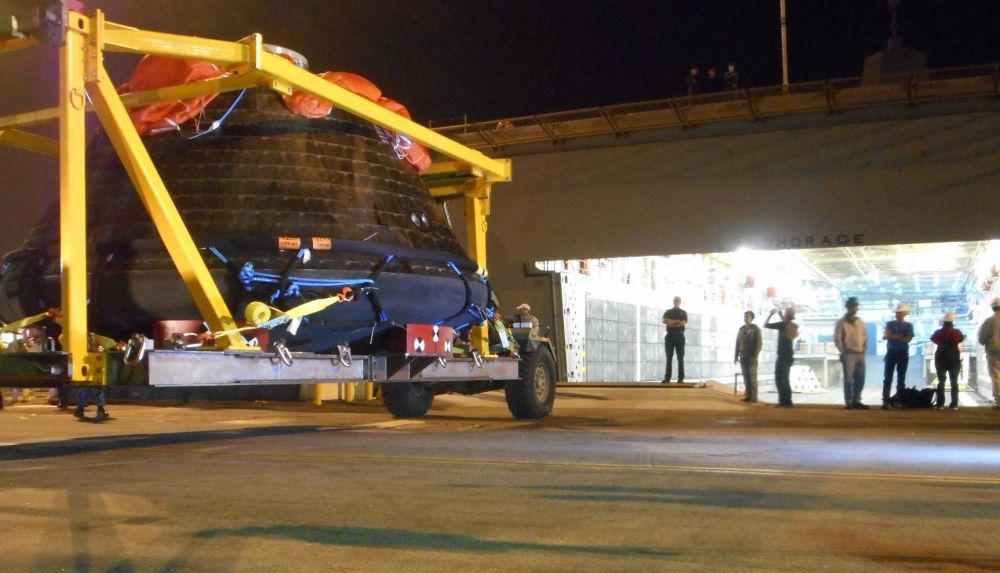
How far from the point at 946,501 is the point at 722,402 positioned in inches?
353

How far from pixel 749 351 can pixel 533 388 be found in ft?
15.1


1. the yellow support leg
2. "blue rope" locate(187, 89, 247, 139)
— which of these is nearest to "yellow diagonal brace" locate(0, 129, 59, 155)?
"blue rope" locate(187, 89, 247, 139)

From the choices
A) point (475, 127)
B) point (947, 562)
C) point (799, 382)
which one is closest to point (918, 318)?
point (799, 382)

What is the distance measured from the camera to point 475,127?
18203 millimetres

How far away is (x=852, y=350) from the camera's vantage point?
13641 millimetres

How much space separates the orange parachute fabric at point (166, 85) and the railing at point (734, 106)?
32.0ft

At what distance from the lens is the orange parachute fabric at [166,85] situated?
7.82 meters

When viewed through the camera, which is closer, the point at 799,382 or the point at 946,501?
the point at 946,501

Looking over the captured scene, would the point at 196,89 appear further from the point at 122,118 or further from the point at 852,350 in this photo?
the point at 852,350

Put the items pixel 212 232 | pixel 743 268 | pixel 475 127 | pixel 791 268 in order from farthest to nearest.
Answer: pixel 743 268, pixel 791 268, pixel 475 127, pixel 212 232

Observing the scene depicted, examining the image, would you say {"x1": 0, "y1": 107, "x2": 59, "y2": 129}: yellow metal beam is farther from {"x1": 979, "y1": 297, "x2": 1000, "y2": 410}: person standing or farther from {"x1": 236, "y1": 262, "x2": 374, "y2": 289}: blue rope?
{"x1": 979, "y1": 297, "x2": 1000, "y2": 410}: person standing

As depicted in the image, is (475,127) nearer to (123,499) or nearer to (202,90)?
(202,90)

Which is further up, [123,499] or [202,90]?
[202,90]

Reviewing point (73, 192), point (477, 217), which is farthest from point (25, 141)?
point (477, 217)
